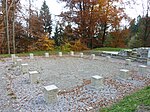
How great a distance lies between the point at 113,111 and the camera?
3820 mm

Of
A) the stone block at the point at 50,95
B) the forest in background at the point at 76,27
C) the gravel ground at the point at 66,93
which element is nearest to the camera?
the gravel ground at the point at 66,93

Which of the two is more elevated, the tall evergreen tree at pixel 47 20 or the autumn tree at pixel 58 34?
the tall evergreen tree at pixel 47 20

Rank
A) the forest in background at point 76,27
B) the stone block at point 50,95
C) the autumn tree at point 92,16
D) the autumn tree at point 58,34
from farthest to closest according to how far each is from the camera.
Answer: the autumn tree at point 58,34
the autumn tree at point 92,16
the forest in background at point 76,27
the stone block at point 50,95

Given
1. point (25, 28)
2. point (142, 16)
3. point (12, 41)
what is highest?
point (142, 16)

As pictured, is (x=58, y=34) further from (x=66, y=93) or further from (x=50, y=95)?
(x=50, y=95)

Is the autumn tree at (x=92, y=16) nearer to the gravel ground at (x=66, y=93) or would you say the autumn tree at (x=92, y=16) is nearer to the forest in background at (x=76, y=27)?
the forest in background at (x=76, y=27)

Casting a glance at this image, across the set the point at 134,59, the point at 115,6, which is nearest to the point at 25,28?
the point at 115,6

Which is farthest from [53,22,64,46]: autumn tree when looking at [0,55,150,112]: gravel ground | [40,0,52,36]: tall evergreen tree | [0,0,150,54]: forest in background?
[0,55,150,112]: gravel ground

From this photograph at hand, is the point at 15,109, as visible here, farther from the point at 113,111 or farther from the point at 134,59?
the point at 134,59

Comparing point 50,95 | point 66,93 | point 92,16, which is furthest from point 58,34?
point 50,95

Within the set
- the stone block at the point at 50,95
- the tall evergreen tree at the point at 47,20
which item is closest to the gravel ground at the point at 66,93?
the stone block at the point at 50,95

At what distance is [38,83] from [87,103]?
9.01 ft

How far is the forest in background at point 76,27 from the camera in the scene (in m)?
20.1

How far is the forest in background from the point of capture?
20.1m
